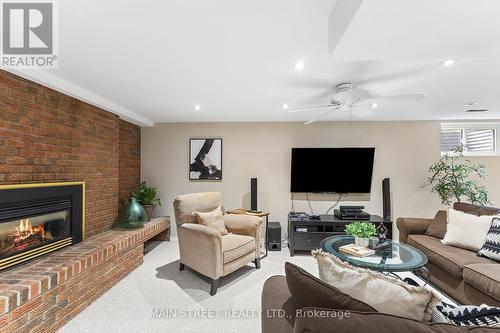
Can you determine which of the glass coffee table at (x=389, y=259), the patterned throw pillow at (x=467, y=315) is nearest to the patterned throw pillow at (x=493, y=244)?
the glass coffee table at (x=389, y=259)

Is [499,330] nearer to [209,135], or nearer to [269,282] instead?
[269,282]

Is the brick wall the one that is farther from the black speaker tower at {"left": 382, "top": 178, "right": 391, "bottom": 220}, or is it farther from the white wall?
the black speaker tower at {"left": 382, "top": 178, "right": 391, "bottom": 220}

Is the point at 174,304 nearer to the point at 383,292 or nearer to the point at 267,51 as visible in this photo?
the point at 383,292

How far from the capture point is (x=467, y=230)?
2.61 m

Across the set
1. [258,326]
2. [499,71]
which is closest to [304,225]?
[258,326]

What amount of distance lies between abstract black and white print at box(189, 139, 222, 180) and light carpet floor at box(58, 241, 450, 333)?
1.67 m

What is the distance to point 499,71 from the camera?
210 cm

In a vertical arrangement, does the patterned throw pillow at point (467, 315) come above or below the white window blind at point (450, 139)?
below

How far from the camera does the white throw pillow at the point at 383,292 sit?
3.00 ft

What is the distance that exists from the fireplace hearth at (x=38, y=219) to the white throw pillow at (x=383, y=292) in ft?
8.58

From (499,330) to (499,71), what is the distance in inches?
95.7

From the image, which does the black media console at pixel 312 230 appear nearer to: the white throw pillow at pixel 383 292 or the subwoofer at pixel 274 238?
the subwoofer at pixel 274 238

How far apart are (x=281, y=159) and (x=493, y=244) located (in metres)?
2.85

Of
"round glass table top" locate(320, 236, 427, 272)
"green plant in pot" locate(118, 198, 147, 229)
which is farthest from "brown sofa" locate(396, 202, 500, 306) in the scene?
"green plant in pot" locate(118, 198, 147, 229)
